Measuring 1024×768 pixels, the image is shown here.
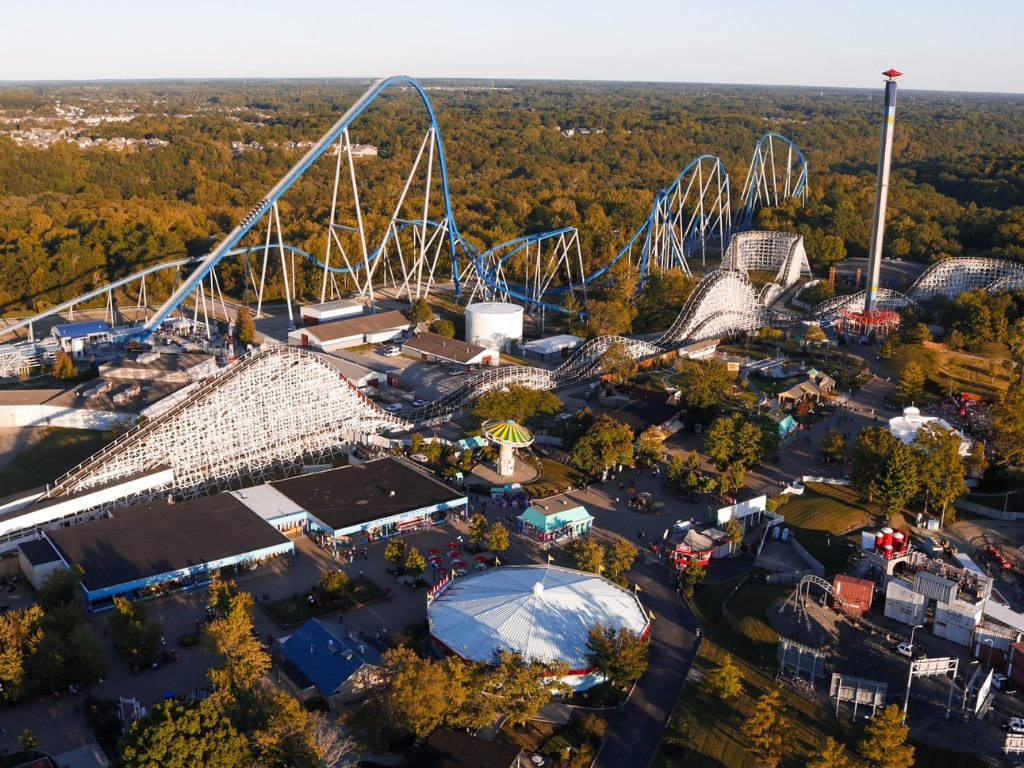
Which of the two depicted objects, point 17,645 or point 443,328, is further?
point 443,328

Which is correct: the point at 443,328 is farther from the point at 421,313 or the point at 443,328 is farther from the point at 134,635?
the point at 134,635

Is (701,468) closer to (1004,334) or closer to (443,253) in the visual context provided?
(1004,334)

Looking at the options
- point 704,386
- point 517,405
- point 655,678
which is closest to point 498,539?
point 655,678

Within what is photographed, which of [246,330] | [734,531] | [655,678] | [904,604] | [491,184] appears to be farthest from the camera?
[491,184]

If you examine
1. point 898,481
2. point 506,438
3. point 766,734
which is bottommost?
point 766,734

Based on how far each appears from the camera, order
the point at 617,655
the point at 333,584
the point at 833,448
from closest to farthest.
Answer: the point at 617,655 → the point at 333,584 → the point at 833,448

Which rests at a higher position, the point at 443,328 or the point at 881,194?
the point at 881,194

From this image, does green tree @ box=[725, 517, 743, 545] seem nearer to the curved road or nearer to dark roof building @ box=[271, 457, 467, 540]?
the curved road

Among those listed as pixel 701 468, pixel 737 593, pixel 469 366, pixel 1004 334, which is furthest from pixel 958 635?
pixel 1004 334

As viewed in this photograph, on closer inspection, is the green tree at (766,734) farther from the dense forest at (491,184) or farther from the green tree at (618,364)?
the dense forest at (491,184)
